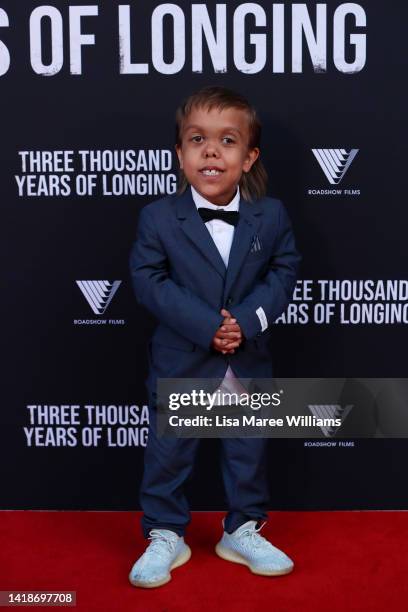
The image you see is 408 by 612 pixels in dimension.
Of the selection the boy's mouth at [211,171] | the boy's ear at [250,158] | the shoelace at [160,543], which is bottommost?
the shoelace at [160,543]

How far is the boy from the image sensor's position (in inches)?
98.2

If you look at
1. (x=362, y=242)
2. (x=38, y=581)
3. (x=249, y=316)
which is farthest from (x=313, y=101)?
(x=38, y=581)

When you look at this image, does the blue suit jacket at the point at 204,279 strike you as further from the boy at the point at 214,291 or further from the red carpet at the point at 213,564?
the red carpet at the point at 213,564

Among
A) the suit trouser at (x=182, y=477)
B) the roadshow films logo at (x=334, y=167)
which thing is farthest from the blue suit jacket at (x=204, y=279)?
the roadshow films logo at (x=334, y=167)

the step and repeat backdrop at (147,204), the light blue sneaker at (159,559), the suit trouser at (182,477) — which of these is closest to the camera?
the light blue sneaker at (159,559)

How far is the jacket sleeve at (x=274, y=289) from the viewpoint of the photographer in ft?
8.20

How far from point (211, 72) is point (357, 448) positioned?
1478mm

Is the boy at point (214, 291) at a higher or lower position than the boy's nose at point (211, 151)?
lower

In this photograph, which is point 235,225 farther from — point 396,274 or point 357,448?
point 357,448

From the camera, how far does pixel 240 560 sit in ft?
8.93

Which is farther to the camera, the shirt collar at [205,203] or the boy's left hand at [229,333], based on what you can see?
the shirt collar at [205,203]

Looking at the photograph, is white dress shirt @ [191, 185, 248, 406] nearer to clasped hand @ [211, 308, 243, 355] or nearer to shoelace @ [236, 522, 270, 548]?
clasped hand @ [211, 308, 243, 355]

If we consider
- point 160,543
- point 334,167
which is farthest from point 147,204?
point 160,543

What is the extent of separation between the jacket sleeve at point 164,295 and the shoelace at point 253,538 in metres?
0.67
